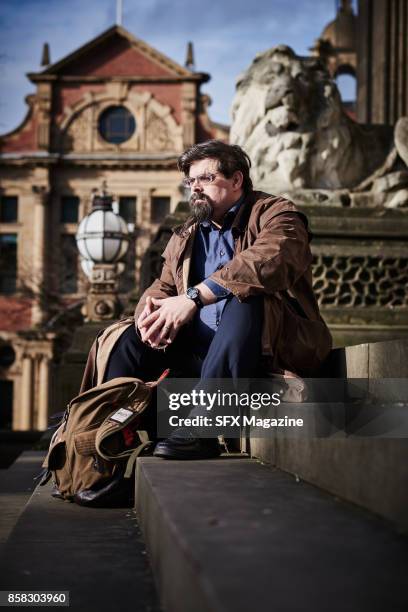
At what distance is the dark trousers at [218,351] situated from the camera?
324 cm

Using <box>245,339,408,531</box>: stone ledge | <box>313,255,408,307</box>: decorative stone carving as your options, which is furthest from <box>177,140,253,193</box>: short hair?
<box>313,255,408,307</box>: decorative stone carving

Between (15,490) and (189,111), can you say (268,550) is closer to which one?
(15,490)

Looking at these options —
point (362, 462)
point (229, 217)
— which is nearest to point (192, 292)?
point (229, 217)

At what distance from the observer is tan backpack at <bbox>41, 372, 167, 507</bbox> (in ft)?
10.6

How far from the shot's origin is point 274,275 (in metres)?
3.36

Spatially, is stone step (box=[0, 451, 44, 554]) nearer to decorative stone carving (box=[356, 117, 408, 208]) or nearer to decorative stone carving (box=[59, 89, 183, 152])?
decorative stone carving (box=[356, 117, 408, 208])

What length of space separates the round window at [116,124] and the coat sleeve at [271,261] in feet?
126

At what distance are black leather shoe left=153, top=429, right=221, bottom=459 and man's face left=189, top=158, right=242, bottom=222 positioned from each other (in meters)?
0.99

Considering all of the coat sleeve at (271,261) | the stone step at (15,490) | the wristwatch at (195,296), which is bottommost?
the stone step at (15,490)

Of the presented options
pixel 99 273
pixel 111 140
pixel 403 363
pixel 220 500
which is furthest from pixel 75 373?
pixel 111 140

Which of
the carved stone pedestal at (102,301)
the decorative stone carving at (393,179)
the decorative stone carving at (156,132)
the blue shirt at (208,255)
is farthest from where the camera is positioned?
the decorative stone carving at (156,132)

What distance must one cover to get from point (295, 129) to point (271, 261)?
5.09 meters

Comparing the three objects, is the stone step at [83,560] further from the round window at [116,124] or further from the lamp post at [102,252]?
the round window at [116,124]

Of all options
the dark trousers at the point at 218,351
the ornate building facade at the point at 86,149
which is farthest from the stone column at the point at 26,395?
the dark trousers at the point at 218,351
